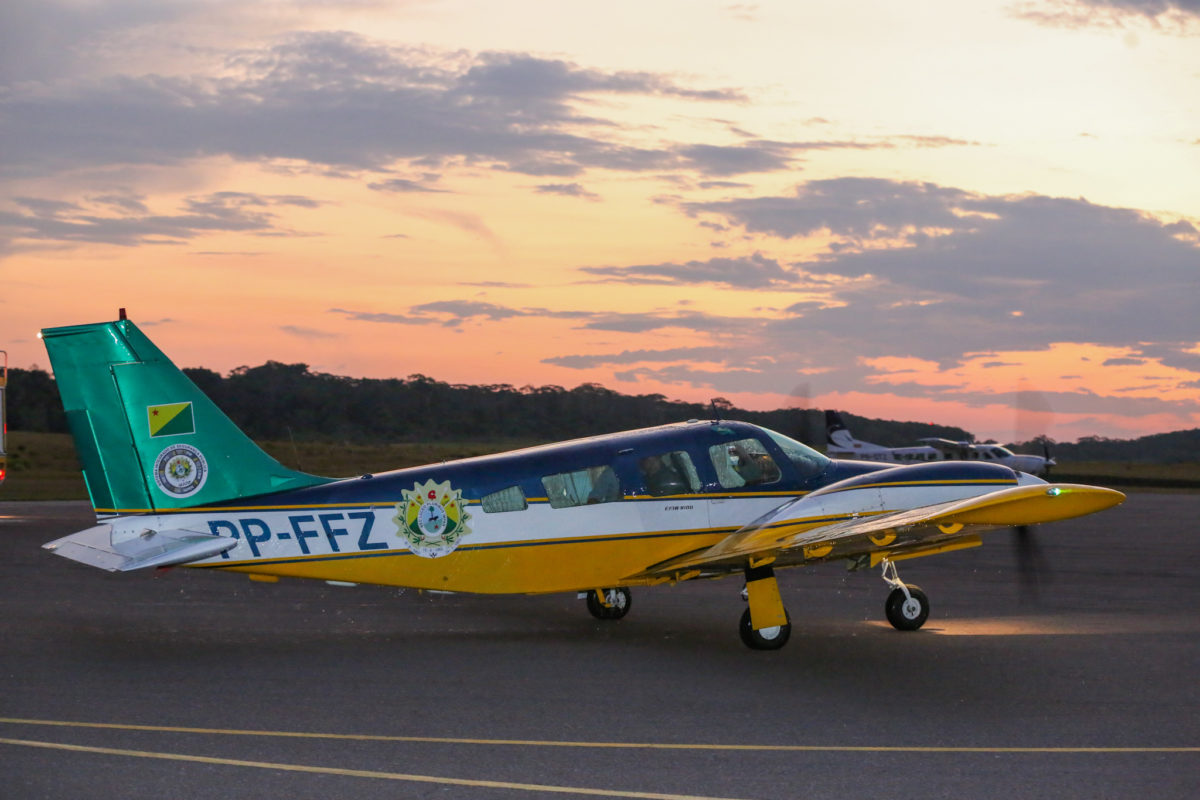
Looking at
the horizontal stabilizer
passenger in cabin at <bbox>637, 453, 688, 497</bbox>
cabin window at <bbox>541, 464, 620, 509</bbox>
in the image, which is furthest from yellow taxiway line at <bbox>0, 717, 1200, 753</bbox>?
passenger in cabin at <bbox>637, 453, 688, 497</bbox>

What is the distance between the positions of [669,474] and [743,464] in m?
0.92

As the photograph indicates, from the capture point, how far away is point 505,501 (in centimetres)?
1292

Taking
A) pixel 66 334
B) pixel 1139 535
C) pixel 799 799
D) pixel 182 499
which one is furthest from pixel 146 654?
pixel 1139 535

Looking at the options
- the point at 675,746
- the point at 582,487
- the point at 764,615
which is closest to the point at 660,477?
the point at 582,487

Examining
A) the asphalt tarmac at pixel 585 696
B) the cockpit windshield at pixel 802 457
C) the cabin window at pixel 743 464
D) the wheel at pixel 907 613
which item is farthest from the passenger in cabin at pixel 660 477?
the wheel at pixel 907 613

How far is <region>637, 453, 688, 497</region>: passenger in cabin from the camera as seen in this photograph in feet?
43.7

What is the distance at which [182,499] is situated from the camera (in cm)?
1254

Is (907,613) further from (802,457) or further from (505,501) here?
(505,501)

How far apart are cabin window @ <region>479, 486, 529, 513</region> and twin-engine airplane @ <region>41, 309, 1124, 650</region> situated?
0.01 meters

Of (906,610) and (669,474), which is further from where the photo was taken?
(906,610)

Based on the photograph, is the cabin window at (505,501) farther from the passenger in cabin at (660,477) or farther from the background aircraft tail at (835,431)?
the background aircraft tail at (835,431)

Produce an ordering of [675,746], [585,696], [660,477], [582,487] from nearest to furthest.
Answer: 1. [675,746]
2. [585,696]
3. [582,487]
4. [660,477]

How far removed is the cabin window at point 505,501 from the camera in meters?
12.9

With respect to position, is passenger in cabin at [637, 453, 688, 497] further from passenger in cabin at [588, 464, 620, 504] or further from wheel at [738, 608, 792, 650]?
wheel at [738, 608, 792, 650]
